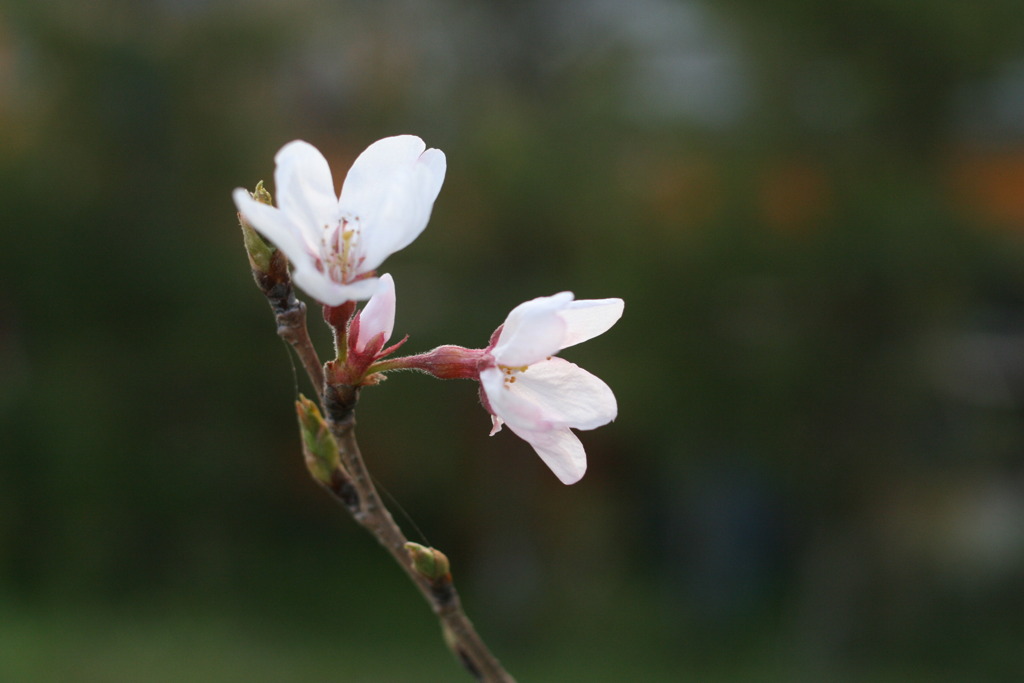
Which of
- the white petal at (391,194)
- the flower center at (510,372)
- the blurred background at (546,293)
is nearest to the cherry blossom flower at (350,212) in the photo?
the white petal at (391,194)

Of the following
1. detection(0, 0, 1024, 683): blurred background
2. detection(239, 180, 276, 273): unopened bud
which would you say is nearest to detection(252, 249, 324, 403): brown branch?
detection(239, 180, 276, 273): unopened bud

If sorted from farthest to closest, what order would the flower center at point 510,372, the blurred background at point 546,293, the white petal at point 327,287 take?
the blurred background at point 546,293, the flower center at point 510,372, the white petal at point 327,287

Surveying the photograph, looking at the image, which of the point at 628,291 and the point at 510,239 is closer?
the point at 628,291

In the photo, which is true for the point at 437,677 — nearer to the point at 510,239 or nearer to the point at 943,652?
the point at 510,239

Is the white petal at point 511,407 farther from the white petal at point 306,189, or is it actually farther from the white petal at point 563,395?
the white petal at point 306,189

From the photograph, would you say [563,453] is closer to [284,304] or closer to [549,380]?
[549,380]

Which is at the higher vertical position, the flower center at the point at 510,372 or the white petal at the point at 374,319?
the white petal at the point at 374,319


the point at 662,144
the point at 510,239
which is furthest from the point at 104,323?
the point at 662,144

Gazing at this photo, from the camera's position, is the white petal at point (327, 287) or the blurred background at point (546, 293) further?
the blurred background at point (546, 293)
